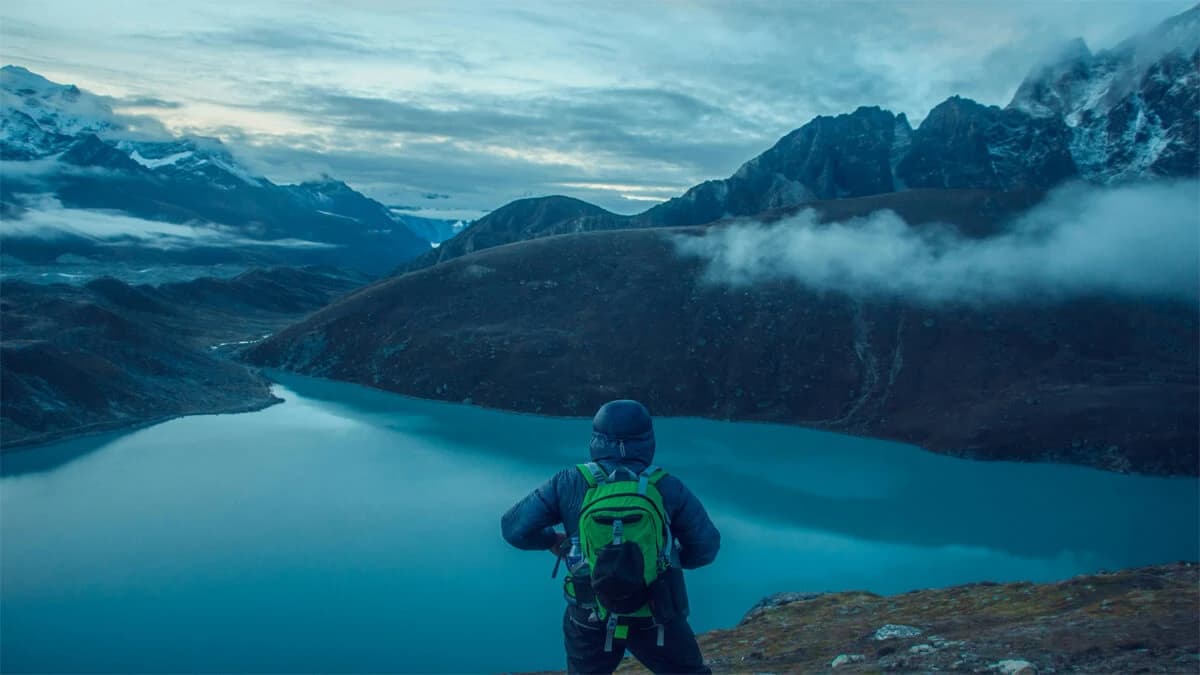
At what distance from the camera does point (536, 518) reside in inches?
267

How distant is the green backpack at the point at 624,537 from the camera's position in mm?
6055

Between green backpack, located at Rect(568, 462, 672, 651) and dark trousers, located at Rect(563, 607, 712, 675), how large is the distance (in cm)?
32

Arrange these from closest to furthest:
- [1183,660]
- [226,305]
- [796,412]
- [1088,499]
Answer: [1183,660] → [1088,499] → [796,412] → [226,305]

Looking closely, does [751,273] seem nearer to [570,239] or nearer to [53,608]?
[570,239]

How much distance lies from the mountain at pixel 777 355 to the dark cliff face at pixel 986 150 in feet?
142

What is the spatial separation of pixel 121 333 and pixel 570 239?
5409cm

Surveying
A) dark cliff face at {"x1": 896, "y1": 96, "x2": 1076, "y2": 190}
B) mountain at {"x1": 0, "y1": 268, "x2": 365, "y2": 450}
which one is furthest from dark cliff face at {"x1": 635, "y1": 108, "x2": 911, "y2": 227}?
mountain at {"x1": 0, "y1": 268, "x2": 365, "y2": 450}

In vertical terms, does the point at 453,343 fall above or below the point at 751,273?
below

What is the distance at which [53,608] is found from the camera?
101ft

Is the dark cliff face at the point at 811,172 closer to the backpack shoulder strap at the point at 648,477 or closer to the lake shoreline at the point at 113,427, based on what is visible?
the lake shoreline at the point at 113,427

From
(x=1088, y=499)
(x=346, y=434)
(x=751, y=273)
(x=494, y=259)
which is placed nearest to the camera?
(x=1088, y=499)

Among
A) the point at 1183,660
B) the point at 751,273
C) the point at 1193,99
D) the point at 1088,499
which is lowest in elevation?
the point at 1088,499

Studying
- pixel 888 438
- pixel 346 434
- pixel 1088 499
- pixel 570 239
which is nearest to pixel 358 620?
pixel 346 434

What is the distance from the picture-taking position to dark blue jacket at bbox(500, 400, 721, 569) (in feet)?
21.3
